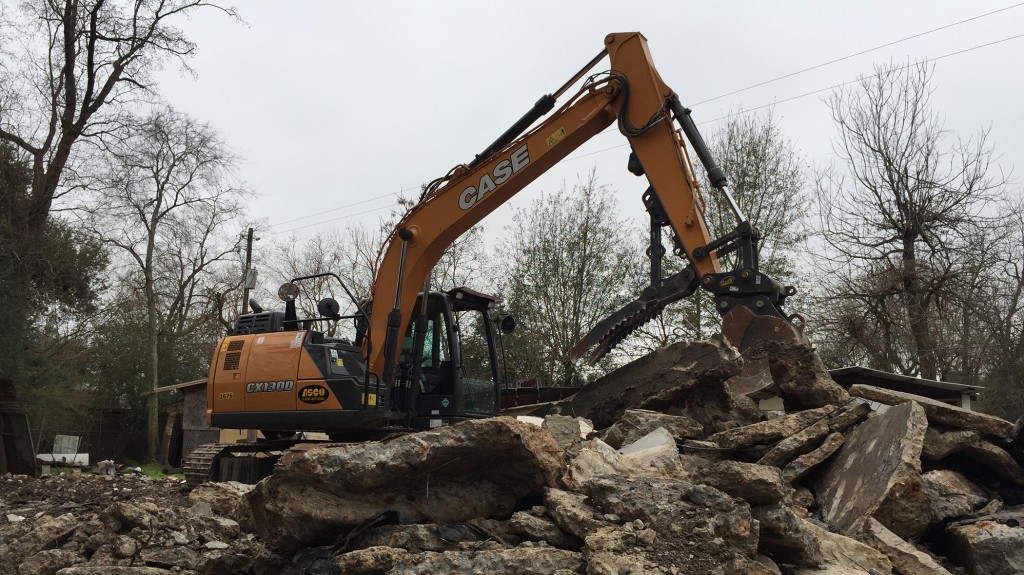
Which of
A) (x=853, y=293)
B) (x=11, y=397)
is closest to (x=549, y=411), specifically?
(x=11, y=397)

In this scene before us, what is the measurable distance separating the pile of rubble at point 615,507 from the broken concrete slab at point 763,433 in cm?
2

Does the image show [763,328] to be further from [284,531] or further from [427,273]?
[284,531]

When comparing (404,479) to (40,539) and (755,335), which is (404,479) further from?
(755,335)

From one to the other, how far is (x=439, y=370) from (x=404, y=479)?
4.35 meters

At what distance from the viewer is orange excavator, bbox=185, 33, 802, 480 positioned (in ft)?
24.6

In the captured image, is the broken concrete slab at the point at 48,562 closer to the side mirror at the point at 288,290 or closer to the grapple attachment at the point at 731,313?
the side mirror at the point at 288,290

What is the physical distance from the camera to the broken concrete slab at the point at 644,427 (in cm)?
624

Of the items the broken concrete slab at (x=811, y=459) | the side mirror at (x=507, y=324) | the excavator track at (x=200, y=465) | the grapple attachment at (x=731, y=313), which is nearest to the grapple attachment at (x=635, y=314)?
the grapple attachment at (x=731, y=313)

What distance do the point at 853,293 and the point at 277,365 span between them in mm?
14494

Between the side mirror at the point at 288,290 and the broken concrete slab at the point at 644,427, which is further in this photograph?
the side mirror at the point at 288,290

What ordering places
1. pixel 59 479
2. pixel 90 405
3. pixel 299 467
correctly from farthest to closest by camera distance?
pixel 90 405
pixel 59 479
pixel 299 467

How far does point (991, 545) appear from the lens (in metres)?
4.65

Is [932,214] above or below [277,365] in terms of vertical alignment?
above

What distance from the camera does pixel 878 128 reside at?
19500 millimetres
